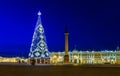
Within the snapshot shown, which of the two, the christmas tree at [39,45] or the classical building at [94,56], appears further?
the classical building at [94,56]

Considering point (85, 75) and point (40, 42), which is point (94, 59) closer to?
point (40, 42)

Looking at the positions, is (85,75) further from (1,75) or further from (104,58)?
(104,58)

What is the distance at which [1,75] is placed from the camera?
18.1 metres

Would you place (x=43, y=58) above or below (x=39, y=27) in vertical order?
below

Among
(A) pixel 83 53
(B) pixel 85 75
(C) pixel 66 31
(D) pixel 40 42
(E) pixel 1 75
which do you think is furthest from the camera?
(A) pixel 83 53

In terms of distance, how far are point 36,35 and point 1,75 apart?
137 feet

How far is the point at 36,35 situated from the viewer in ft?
196

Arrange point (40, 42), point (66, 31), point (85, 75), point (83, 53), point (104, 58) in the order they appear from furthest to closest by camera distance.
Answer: point (83, 53)
point (104, 58)
point (66, 31)
point (40, 42)
point (85, 75)

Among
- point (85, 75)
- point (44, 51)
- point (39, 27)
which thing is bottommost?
point (85, 75)

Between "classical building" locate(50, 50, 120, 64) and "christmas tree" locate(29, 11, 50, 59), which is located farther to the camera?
"classical building" locate(50, 50, 120, 64)

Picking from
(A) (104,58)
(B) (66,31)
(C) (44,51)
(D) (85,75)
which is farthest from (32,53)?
(A) (104,58)

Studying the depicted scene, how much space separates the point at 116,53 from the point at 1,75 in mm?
119072

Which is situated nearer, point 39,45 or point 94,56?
point 39,45

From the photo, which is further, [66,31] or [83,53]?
[83,53]
